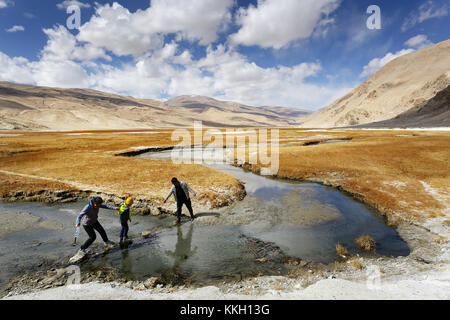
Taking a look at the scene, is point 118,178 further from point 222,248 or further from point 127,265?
point 222,248

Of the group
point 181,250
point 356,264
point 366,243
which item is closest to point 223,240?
point 181,250

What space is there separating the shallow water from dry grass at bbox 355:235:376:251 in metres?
0.32

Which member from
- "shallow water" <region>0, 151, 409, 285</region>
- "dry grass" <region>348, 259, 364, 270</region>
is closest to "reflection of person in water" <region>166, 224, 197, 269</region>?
"shallow water" <region>0, 151, 409, 285</region>

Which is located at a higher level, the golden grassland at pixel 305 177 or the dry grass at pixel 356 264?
the golden grassland at pixel 305 177

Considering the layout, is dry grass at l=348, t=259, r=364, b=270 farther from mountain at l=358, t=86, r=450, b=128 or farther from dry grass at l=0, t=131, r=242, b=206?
mountain at l=358, t=86, r=450, b=128

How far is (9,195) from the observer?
18359mm

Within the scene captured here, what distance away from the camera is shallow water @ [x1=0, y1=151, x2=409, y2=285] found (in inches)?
387

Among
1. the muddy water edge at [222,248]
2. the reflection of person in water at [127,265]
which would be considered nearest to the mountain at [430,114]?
the muddy water edge at [222,248]

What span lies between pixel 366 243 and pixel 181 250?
9543 mm

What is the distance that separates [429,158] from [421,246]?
2747 centimetres

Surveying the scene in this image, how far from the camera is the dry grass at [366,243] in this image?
11.3m

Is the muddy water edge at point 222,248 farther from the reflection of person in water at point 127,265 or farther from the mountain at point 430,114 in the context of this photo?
the mountain at point 430,114

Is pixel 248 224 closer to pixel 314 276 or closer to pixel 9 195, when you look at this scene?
pixel 314 276
